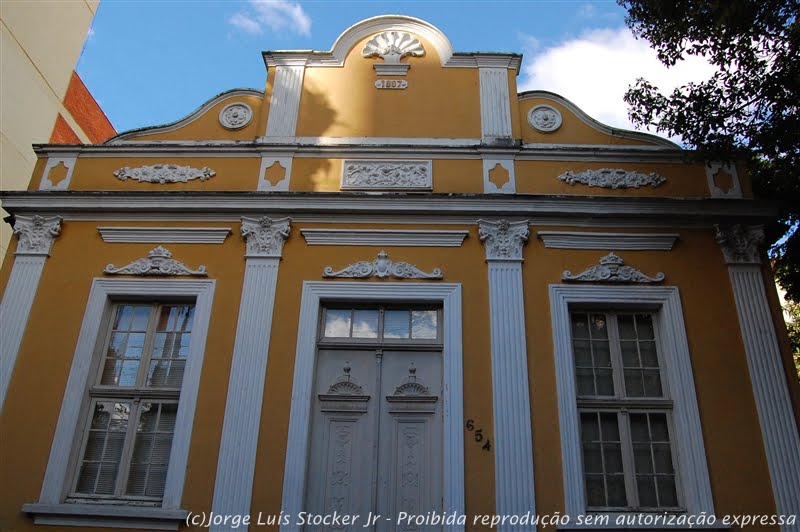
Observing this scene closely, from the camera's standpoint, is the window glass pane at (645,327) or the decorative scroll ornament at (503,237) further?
the decorative scroll ornament at (503,237)

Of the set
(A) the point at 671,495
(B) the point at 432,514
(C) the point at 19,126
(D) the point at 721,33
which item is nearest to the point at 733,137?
(D) the point at 721,33

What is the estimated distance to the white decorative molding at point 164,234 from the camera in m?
7.57

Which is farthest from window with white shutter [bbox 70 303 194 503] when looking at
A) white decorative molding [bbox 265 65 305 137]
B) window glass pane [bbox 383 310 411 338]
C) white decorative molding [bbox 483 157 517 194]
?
white decorative molding [bbox 483 157 517 194]

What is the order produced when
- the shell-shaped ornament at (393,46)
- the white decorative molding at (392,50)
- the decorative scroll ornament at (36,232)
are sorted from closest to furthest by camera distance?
1. the decorative scroll ornament at (36,232)
2. the white decorative molding at (392,50)
3. the shell-shaped ornament at (393,46)

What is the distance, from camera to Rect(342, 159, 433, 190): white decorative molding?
7.89 m

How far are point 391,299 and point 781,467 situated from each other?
4085 mm

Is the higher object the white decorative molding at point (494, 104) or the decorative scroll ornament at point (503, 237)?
the white decorative molding at point (494, 104)

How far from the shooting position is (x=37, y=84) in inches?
459

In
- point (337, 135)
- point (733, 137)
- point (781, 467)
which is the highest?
point (337, 135)

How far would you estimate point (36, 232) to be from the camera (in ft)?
25.0

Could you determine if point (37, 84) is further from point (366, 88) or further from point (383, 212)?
point (383, 212)

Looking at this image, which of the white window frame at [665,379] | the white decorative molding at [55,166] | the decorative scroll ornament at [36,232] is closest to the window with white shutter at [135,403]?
the decorative scroll ornament at [36,232]

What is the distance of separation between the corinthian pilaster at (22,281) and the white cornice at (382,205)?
19 cm

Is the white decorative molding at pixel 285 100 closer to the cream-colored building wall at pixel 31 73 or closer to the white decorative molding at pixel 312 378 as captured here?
the white decorative molding at pixel 312 378
